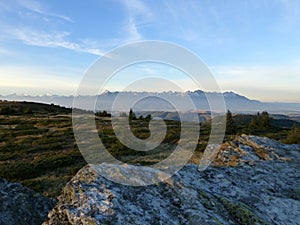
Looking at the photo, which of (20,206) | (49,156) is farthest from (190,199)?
(49,156)

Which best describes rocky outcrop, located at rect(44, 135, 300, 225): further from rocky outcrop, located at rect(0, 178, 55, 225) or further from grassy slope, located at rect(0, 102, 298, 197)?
grassy slope, located at rect(0, 102, 298, 197)

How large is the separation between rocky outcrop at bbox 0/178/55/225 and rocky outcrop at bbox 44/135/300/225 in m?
1.79

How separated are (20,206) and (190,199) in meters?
3.69

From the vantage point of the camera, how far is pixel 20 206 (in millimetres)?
6133

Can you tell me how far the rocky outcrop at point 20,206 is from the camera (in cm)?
582

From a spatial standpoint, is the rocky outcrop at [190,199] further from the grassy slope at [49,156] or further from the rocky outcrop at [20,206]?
the grassy slope at [49,156]

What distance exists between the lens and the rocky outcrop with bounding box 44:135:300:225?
13.5 ft

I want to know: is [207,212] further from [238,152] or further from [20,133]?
[20,133]

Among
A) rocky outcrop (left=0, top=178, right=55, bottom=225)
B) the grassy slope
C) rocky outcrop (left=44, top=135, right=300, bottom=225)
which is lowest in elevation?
the grassy slope

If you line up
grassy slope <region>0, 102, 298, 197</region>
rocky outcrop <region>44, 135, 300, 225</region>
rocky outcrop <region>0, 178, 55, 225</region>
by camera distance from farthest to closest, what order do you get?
grassy slope <region>0, 102, 298, 197</region> < rocky outcrop <region>0, 178, 55, 225</region> < rocky outcrop <region>44, 135, 300, 225</region>

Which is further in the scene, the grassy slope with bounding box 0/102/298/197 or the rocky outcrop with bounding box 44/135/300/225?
the grassy slope with bounding box 0/102/298/197

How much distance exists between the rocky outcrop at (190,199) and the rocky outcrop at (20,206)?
5.87 feet

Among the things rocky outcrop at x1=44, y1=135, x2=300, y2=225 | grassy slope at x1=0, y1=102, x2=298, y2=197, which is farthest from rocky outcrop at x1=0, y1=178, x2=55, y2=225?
grassy slope at x1=0, y1=102, x2=298, y2=197

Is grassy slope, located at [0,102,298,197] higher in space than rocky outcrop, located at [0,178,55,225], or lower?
lower
